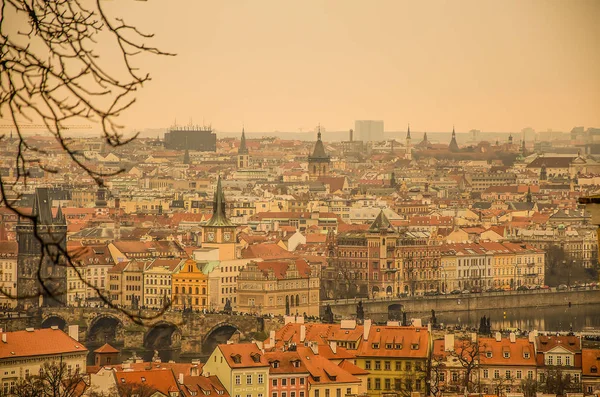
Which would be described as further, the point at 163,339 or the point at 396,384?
the point at 163,339

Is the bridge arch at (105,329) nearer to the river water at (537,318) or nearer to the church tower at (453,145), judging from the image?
the river water at (537,318)

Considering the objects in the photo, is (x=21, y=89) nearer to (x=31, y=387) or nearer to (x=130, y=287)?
(x=31, y=387)

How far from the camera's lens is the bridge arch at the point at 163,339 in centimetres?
4800

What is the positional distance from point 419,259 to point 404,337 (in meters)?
33.6

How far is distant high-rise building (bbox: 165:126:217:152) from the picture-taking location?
146m

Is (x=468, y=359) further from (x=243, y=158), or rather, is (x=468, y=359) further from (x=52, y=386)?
(x=243, y=158)

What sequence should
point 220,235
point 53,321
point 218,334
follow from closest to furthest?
point 218,334, point 53,321, point 220,235

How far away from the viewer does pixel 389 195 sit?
351ft

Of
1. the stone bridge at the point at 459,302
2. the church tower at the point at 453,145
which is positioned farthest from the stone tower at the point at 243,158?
the stone bridge at the point at 459,302

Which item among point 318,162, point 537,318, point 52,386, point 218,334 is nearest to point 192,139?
point 318,162

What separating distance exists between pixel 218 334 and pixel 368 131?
118322 millimetres

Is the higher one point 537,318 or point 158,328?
point 158,328

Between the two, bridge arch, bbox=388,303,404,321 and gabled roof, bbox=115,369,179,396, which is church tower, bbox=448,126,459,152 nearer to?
bridge arch, bbox=388,303,404,321

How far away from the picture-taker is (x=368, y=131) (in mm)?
166000
